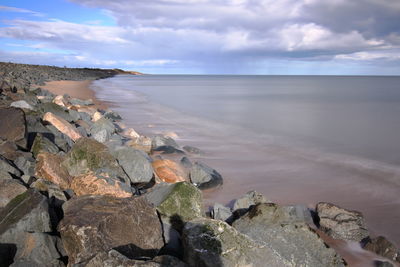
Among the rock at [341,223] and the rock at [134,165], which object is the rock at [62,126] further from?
the rock at [341,223]

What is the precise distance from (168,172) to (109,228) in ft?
11.2

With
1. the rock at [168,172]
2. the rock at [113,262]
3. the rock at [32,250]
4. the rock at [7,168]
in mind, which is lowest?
the rock at [168,172]

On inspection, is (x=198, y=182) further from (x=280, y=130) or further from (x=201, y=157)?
(x=280, y=130)

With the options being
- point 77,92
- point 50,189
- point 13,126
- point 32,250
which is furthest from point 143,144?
point 77,92

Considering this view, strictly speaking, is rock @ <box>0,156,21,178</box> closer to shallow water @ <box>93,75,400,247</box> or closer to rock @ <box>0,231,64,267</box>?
rock @ <box>0,231,64,267</box>

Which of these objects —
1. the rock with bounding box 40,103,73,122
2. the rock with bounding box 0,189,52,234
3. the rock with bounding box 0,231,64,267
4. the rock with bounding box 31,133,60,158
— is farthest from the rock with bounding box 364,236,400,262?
the rock with bounding box 40,103,73,122

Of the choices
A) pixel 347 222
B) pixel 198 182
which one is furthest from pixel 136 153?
pixel 347 222

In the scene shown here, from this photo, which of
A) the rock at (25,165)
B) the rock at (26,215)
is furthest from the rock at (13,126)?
the rock at (26,215)

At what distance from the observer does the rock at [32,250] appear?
3344 mm

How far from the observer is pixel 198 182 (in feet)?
→ 22.9

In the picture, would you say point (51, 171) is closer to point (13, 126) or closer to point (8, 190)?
point (8, 190)

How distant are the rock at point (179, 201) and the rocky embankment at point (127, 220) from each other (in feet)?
0.04

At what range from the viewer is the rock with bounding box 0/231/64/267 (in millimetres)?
3344

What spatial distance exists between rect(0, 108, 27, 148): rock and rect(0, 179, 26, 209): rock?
1.96 metres
